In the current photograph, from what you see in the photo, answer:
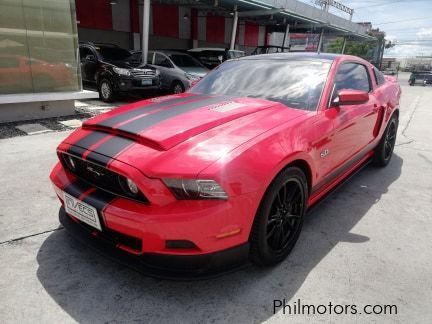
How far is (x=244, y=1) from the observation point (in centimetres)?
1515

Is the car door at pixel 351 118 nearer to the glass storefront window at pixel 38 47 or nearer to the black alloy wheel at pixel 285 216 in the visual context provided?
the black alloy wheel at pixel 285 216

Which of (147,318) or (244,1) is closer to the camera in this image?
(147,318)

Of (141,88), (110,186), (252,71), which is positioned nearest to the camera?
(110,186)

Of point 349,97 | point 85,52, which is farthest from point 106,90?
point 349,97

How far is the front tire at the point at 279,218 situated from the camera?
2135 mm

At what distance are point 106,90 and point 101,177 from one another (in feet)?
25.5

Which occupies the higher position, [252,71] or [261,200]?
[252,71]

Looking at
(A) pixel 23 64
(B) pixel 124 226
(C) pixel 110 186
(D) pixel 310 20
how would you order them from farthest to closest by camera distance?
(D) pixel 310 20 → (A) pixel 23 64 → (C) pixel 110 186 → (B) pixel 124 226

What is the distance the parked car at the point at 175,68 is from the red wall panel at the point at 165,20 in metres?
8.99

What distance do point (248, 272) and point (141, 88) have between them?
297 inches

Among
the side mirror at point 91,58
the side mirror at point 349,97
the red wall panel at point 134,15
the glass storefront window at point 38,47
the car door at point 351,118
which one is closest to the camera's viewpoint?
the side mirror at point 349,97

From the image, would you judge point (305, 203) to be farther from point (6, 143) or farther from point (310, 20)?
point (310, 20)

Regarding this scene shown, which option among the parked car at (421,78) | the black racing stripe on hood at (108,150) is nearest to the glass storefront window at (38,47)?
the black racing stripe on hood at (108,150)

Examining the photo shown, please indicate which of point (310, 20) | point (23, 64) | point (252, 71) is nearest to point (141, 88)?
point (23, 64)
